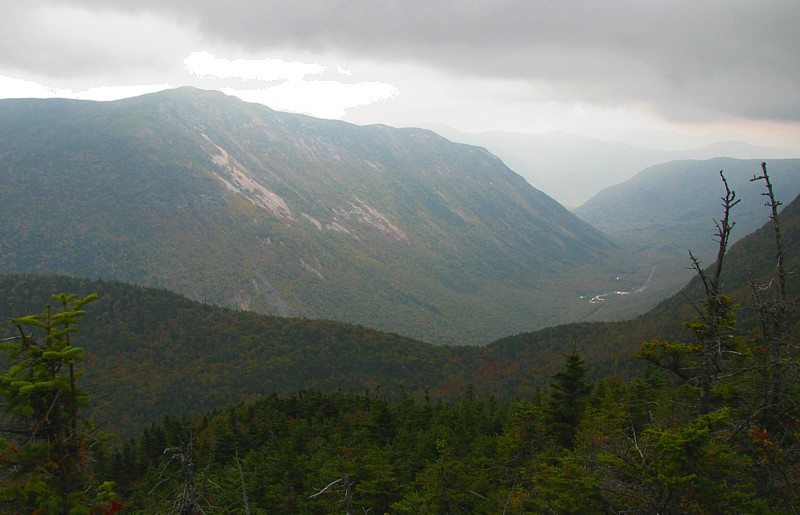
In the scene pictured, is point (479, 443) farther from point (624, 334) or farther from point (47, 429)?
point (624, 334)

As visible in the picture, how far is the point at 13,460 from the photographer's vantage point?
11320 millimetres

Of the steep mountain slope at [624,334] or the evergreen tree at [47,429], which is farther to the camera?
the steep mountain slope at [624,334]

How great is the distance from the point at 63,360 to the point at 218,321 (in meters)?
159

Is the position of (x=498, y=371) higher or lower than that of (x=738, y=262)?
lower

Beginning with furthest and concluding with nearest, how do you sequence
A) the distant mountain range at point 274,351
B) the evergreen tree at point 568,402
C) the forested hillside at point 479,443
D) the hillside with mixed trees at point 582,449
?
1. the distant mountain range at point 274,351
2. the evergreen tree at point 568,402
3. the hillside with mixed trees at point 582,449
4. the forested hillside at point 479,443

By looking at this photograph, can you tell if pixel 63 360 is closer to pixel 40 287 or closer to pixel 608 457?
pixel 608 457

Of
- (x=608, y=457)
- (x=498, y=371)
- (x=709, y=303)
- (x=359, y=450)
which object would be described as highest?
(x=709, y=303)

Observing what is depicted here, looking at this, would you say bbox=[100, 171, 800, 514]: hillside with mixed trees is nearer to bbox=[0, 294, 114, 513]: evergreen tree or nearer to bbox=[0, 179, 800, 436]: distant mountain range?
bbox=[0, 294, 114, 513]: evergreen tree

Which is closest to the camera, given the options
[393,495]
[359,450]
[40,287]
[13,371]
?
[13,371]

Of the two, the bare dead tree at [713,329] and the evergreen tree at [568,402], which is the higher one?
the bare dead tree at [713,329]

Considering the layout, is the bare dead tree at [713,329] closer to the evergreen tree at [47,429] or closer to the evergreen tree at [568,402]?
the evergreen tree at [47,429]

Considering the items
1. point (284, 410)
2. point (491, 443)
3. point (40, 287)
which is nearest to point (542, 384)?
point (284, 410)

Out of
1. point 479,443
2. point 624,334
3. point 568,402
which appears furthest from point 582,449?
point 624,334

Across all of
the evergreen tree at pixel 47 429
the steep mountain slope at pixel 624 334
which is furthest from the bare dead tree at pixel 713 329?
the steep mountain slope at pixel 624 334
